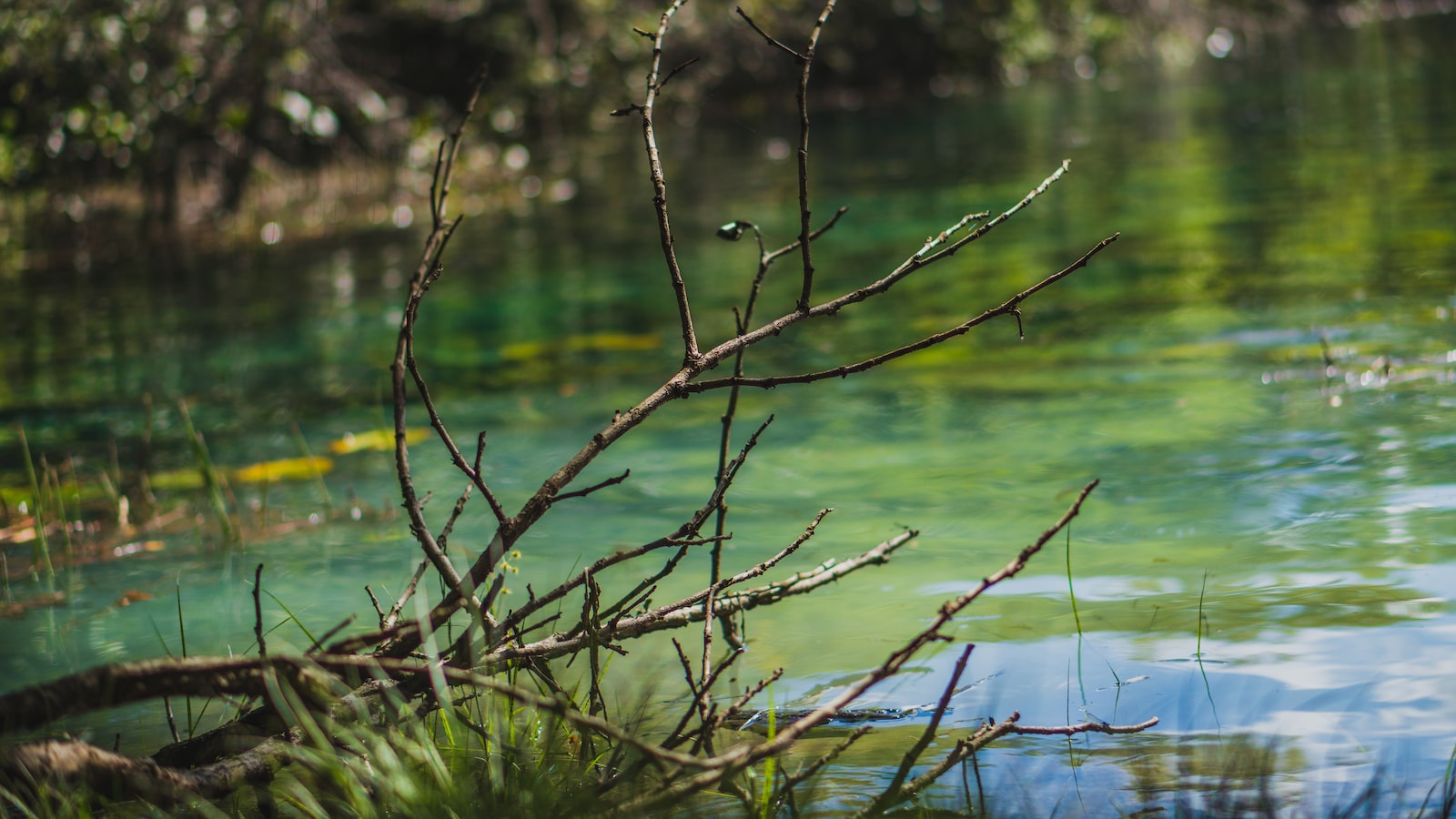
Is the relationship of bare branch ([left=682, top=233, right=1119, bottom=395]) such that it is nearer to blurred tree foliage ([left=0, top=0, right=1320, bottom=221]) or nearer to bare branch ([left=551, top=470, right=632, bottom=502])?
bare branch ([left=551, top=470, right=632, bottom=502])

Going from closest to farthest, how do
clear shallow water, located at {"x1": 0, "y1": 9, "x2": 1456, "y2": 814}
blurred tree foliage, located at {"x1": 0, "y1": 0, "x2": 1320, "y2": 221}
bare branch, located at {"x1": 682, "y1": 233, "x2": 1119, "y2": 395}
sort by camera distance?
bare branch, located at {"x1": 682, "y1": 233, "x2": 1119, "y2": 395}
clear shallow water, located at {"x1": 0, "y1": 9, "x2": 1456, "y2": 814}
blurred tree foliage, located at {"x1": 0, "y1": 0, "x2": 1320, "y2": 221}

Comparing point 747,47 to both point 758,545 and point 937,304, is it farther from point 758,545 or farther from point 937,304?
point 758,545

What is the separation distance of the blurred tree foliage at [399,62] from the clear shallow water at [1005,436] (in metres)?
1.64

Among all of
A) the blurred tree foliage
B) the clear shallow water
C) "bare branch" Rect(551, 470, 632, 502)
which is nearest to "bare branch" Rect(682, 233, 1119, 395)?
"bare branch" Rect(551, 470, 632, 502)

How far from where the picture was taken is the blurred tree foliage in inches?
460

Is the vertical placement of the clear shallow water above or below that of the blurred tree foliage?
below

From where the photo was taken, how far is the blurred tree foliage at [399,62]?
460 inches

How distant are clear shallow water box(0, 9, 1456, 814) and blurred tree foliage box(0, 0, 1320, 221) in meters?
1.64

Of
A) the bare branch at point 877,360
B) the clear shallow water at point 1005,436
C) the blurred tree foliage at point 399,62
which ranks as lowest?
the clear shallow water at point 1005,436

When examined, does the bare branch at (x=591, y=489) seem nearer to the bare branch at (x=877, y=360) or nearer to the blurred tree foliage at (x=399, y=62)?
the bare branch at (x=877, y=360)

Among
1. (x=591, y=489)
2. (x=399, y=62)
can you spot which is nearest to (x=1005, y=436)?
(x=591, y=489)

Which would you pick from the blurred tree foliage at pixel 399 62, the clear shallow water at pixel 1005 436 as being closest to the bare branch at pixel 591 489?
the clear shallow water at pixel 1005 436

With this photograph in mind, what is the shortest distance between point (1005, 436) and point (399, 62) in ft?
48.4

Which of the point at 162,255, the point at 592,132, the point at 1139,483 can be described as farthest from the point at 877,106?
the point at 1139,483
